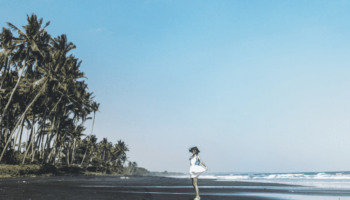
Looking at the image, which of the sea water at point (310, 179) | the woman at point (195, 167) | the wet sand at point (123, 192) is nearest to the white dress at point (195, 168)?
the woman at point (195, 167)

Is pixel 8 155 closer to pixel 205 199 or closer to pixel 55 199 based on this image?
pixel 55 199

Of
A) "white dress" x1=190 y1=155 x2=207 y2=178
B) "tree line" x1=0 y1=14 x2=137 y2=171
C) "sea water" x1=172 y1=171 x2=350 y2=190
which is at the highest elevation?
"tree line" x1=0 y1=14 x2=137 y2=171

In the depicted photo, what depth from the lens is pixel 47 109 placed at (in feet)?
116

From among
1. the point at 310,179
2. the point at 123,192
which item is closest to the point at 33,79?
the point at 123,192

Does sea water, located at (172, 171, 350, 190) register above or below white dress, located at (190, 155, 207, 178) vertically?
below

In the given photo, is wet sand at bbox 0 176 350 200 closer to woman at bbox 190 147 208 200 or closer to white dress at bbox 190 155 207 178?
woman at bbox 190 147 208 200

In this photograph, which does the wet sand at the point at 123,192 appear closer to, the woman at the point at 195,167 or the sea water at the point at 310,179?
the woman at the point at 195,167

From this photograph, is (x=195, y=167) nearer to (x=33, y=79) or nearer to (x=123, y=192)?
(x=123, y=192)

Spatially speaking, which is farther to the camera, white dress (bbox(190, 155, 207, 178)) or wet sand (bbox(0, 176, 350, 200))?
wet sand (bbox(0, 176, 350, 200))

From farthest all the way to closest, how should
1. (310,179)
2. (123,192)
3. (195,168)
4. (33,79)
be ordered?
(310,179) < (33,79) < (123,192) < (195,168)

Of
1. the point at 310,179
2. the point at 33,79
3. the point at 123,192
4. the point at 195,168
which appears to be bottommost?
the point at 310,179

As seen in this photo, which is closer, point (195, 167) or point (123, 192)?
point (195, 167)

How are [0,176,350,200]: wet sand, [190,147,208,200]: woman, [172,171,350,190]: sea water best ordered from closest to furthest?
[190,147,208,200]: woman → [0,176,350,200]: wet sand → [172,171,350,190]: sea water

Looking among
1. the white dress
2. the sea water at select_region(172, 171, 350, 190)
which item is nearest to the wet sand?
the white dress
